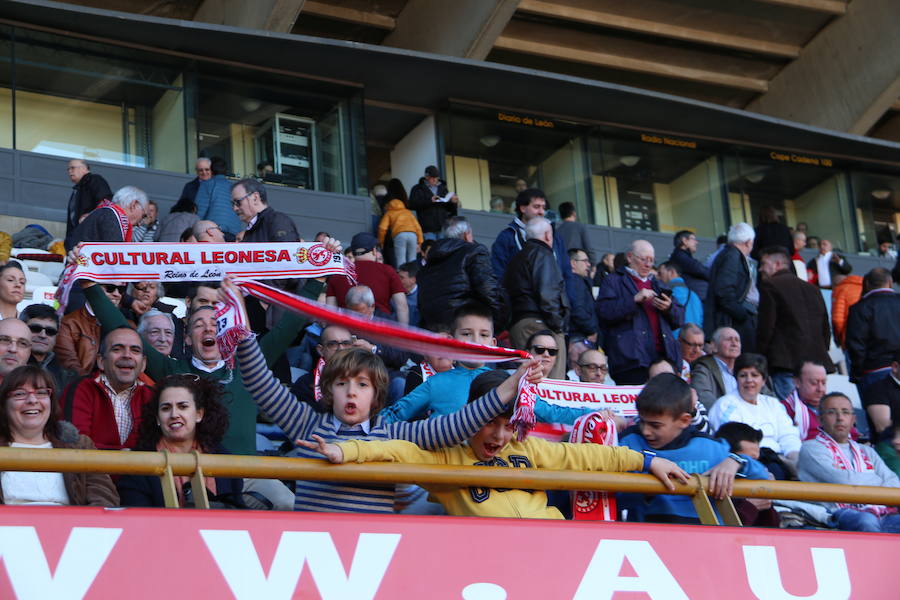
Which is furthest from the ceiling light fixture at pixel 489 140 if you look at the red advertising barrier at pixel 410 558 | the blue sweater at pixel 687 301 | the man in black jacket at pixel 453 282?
the red advertising barrier at pixel 410 558

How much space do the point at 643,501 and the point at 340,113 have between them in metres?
13.3

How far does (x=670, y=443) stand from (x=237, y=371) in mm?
2356

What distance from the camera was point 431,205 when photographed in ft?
50.9

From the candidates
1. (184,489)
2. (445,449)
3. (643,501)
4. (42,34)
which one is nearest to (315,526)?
(445,449)

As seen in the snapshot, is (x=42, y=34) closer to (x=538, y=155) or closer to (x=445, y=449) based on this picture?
(x=538, y=155)

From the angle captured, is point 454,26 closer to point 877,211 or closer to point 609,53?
point 609,53

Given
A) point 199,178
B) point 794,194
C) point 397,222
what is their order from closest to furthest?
point 199,178
point 397,222
point 794,194

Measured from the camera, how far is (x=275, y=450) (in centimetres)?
681

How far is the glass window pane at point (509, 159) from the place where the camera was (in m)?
18.8

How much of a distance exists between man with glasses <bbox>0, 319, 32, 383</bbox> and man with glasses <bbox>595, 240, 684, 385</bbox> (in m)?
4.86

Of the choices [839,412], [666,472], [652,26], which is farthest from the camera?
[652,26]

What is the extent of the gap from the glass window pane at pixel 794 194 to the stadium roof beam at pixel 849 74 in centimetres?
102

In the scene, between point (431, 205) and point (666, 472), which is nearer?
point (666, 472)

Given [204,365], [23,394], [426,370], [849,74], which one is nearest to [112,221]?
[204,365]
